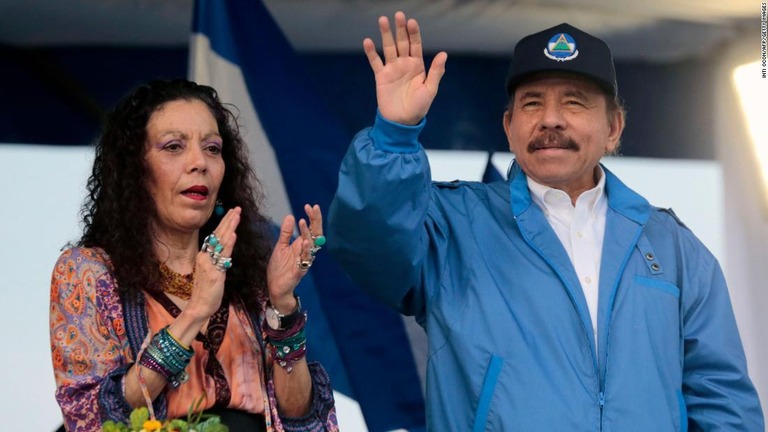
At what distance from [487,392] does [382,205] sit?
0.45 m

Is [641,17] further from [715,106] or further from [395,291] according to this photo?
[395,291]

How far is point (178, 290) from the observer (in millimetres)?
2691

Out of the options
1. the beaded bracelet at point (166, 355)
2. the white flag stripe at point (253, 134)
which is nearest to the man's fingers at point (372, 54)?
the beaded bracelet at point (166, 355)

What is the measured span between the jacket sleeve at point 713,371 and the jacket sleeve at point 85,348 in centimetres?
115

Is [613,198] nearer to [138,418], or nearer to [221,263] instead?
[221,263]

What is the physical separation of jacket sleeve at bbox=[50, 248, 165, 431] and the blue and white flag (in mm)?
1002

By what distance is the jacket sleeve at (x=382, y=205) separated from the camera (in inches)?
97.7

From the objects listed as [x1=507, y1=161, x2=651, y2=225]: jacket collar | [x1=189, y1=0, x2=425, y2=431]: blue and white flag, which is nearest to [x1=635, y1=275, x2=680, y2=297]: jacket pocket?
[x1=507, y1=161, x2=651, y2=225]: jacket collar

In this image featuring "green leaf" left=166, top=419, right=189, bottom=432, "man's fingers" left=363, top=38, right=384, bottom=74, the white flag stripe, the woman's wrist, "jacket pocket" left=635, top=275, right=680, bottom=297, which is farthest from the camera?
the white flag stripe

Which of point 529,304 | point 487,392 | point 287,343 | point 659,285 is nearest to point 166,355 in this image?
point 287,343

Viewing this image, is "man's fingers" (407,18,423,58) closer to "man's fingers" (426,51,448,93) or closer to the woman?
"man's fingers" (426,51,448,93)

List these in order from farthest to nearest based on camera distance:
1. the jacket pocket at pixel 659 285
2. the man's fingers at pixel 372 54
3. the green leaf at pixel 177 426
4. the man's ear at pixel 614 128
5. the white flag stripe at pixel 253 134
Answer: the white flag stripe at pixel 253 134 → the man's ear at pixel 614 128 → the jacket pocket at pixel 659 285 → the man's fingers at pixel 372 54 → the green leaf at pixel 177 426

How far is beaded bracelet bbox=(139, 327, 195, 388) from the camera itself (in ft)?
8.13

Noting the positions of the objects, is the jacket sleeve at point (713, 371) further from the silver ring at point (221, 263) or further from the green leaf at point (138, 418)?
the green leaf at point (138, 418)
